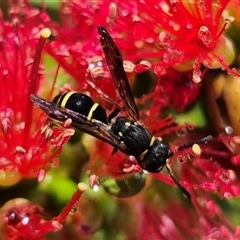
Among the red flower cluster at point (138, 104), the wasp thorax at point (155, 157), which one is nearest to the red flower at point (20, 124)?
the red flower cluster at point (138, 104)

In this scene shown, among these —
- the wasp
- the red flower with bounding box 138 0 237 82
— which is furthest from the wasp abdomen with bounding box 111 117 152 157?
the red flower with bounding box 138 0 237 82

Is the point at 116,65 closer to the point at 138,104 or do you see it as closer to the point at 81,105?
the point at 81,105

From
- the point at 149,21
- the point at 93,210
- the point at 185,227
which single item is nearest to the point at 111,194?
the point at 93,210

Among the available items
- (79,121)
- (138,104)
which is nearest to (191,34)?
(138,104)

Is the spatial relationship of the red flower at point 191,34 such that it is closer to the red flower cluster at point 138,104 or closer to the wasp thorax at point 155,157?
the red flower cluster at point 138,104

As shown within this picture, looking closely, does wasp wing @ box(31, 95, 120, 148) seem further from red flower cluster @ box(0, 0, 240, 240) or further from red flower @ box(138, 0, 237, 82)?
red flower @ box(138, 0, 237, 82)

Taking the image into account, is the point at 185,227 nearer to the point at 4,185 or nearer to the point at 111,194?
the point at 111,194
